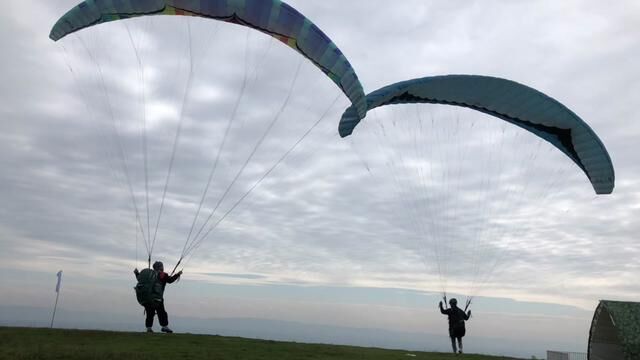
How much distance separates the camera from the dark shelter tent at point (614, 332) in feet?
53.3

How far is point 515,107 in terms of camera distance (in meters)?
20.0

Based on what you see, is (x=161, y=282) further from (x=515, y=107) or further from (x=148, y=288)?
(x=515, y=107)

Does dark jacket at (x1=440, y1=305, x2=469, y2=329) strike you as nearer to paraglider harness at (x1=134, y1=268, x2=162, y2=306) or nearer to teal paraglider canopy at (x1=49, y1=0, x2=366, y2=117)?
Answer: teal paraglider canopy at (x1=49, y1=0, x2=366, y2=117)

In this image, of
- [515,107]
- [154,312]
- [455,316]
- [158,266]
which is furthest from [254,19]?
[455,316]

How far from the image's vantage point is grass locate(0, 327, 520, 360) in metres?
11.9

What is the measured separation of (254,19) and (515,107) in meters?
10.7

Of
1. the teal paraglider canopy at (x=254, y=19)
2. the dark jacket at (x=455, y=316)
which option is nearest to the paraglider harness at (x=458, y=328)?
the dark jacket at (x=455, y=316)

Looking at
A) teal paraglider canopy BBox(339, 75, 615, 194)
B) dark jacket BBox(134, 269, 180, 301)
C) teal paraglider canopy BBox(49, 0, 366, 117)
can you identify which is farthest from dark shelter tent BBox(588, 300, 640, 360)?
dark jacket BBox(134, 269, 180, 301)

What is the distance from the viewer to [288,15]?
47.9 feet

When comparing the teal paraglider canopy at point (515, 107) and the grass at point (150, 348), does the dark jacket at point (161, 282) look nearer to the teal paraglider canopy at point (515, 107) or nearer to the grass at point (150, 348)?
the grass at point (150, 348)

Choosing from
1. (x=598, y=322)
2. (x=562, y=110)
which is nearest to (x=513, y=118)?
(x=562, y=110)

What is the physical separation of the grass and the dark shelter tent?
4.08 meters

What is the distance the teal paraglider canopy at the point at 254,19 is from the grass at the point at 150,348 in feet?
25.1

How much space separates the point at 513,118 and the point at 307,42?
9.55 metres
